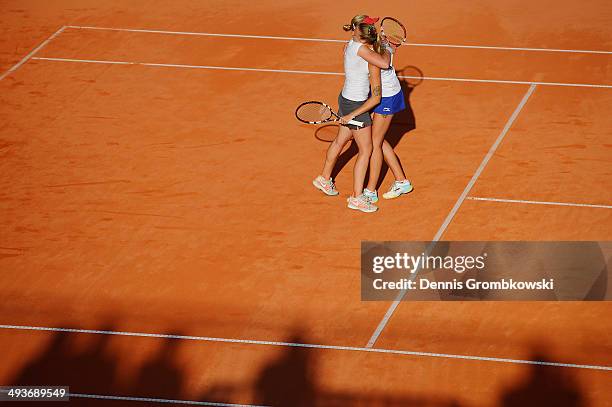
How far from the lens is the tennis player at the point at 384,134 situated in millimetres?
8477

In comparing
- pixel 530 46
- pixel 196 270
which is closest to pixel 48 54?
pixel 196 270

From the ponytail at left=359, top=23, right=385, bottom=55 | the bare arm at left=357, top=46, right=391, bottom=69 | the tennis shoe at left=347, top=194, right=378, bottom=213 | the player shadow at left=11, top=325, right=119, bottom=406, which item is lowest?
the tennis shoe at left=347, top=194, right=378, bottom=213

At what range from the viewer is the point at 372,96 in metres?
8.25

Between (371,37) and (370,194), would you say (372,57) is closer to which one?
(371,37)

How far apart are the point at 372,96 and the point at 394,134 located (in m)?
2.32

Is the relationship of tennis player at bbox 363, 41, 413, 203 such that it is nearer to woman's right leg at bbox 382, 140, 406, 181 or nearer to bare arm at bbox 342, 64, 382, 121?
woman's right leg at bbox 382, 140, 406, 181

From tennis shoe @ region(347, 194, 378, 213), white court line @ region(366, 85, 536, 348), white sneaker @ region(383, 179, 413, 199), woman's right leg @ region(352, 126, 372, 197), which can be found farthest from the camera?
white sneaker @ region(383, 179, 413, 199)

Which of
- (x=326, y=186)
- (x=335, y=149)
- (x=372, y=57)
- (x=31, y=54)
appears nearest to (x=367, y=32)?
(x=372, y=57)

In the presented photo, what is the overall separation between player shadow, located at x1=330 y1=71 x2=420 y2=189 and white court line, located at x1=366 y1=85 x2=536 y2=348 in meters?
0.93

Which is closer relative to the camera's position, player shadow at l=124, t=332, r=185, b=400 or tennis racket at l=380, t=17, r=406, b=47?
player shadow at l=124, t=332, r=185, b=400

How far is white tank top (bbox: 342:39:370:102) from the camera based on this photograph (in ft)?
26.9

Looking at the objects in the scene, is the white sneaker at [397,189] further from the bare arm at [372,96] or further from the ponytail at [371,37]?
the ponytail at [371,37]

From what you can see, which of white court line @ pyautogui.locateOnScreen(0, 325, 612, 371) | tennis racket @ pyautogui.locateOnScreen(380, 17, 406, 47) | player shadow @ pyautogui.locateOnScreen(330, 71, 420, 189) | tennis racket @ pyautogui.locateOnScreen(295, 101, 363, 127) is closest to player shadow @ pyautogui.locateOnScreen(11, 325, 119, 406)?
white court line @ pyautogui.locateOnScreen(0, 325, 612, 371)

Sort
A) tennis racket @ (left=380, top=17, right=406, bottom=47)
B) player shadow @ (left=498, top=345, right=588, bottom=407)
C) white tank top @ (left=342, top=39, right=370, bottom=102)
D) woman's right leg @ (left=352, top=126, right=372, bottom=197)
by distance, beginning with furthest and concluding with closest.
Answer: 1. tennis racket @ (left=380, top=17, right=406, bottom=47)
2. woman's right leg @ (left=352, top=126, right=372, bottom=197)
3. white tank top @ (left=342, top=39, right=370, bottom=102)
4. player shadow @ (left=498, top=345, right=588, bottom=407)
